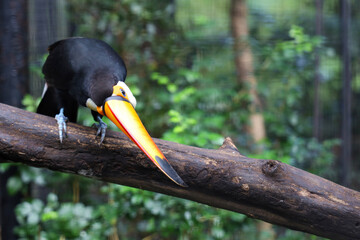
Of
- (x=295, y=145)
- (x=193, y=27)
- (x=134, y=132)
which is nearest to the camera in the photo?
(x=134, y=132)

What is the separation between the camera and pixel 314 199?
3.16ft

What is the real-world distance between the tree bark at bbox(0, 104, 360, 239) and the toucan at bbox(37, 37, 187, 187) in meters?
0.05

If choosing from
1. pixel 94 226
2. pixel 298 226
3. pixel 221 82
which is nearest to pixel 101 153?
pixel 298 226

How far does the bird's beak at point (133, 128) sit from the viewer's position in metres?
0.84

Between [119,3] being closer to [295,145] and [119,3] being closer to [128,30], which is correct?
[128,30]

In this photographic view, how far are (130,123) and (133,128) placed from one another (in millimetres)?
18

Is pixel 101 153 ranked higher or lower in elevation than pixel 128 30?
lower

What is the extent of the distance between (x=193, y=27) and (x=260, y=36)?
35cm

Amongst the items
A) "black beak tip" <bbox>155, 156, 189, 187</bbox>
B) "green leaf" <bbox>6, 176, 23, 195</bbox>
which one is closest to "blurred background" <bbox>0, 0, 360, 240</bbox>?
"green leaf" <bbox>6, 176, 23, 195</bbox>

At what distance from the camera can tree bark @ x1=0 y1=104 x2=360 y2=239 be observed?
96cm

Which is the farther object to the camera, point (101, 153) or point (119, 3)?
point (119, 3)

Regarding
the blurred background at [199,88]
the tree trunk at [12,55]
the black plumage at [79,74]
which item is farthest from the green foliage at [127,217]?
the black plumage at [79,74]

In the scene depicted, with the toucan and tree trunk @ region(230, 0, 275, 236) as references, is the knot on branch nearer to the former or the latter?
the toucan

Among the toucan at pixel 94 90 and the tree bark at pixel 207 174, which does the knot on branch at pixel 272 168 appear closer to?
the tree bark at pixel 207 174
